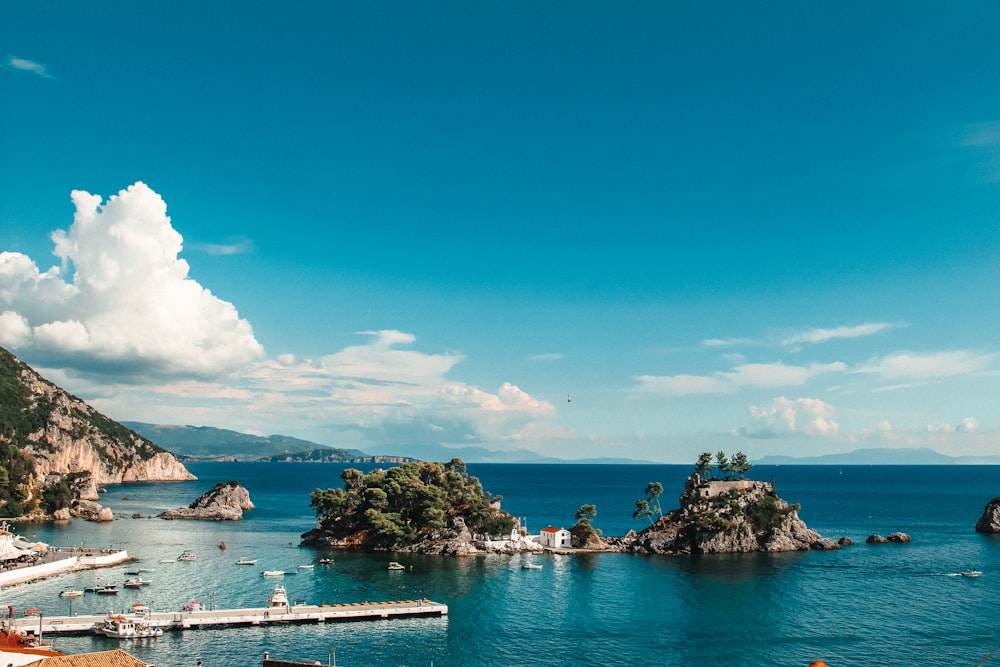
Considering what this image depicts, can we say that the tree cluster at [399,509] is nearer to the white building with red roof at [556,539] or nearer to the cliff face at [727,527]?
the white building with red roof at [556,539]

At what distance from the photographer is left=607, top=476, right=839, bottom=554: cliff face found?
137500mm

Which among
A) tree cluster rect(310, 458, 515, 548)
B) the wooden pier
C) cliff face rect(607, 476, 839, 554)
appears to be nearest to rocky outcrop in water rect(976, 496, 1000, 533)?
cliff face rect(607, 476, 839, 554)

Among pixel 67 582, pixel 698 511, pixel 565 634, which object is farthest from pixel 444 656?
pixel 698 511

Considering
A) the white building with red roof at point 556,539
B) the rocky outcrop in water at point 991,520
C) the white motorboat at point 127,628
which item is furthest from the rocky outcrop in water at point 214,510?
the rocky outcrop in water at point 991,520

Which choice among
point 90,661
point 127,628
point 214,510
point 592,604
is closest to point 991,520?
point 592,604

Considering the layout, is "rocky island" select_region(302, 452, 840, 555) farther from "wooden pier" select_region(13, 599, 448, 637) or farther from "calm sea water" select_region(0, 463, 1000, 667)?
"wooden pier" select_region(13, 599, 448, 637)

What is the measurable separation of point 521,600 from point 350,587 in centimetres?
2454

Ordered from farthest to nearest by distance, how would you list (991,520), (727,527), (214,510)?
(214,510)
(991,520)
(727,527)

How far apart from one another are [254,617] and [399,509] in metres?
61.7

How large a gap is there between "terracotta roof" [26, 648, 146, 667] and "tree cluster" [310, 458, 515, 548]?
8039 cm

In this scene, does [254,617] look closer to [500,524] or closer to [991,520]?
[500,524]

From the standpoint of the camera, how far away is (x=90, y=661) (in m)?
51.8

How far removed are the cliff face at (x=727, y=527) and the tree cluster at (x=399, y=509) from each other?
90.1 ft

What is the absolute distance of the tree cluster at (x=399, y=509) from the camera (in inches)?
5369
